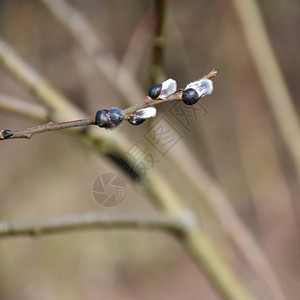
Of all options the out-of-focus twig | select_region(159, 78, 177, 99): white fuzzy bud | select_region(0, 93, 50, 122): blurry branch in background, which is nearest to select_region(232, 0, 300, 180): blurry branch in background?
the out-of-focus twig

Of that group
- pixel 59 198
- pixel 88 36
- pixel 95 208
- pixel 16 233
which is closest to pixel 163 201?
pixel 16 233

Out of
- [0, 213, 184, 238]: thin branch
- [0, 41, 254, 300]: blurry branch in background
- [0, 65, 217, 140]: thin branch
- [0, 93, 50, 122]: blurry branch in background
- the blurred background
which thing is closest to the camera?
[0, 65, 217, 140]: thin branch

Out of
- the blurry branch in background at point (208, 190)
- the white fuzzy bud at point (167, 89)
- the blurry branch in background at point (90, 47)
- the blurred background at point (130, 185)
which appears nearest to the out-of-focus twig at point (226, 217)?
the blurry branch in background at point (208, 190)

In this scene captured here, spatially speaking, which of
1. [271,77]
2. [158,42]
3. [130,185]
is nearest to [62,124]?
[158,42]

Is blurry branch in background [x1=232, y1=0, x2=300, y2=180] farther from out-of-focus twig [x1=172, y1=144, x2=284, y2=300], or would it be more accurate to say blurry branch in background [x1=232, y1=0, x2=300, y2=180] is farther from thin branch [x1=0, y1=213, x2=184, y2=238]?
thin branch [x1=0, y1=213, x2=184, y2=238]

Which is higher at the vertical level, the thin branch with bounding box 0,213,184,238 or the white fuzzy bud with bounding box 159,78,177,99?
the thin branch with bounding box 0,213,184,238
